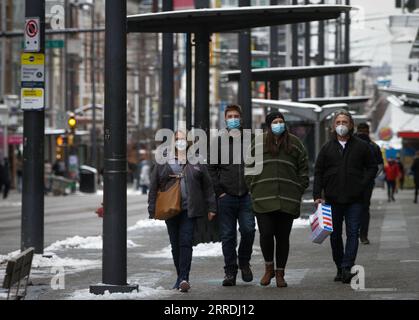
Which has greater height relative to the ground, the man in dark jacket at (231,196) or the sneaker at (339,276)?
the man in dark jacket at (231,196)

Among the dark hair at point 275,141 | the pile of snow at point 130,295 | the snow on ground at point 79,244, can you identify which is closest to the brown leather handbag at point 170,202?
the pile of snow at point 130,295

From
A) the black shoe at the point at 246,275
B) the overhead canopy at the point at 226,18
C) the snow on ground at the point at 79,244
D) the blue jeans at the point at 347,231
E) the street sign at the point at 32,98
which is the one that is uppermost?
the overhead canopy at the point at 226,18

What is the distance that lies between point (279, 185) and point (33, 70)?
532 centimetres

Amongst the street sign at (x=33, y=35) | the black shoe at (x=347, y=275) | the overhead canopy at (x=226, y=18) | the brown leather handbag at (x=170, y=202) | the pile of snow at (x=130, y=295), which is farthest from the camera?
the overhead canopy at (x=226, y=18)

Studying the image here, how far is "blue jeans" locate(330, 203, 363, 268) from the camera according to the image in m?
14.5

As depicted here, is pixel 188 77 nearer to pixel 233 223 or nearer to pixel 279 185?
pixel 233 223

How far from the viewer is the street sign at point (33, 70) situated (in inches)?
713

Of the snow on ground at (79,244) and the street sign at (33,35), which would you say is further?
the snow on ground at (79,244)

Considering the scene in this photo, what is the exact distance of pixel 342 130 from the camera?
48.2ft

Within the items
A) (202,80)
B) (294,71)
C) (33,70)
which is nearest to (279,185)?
(33,70)

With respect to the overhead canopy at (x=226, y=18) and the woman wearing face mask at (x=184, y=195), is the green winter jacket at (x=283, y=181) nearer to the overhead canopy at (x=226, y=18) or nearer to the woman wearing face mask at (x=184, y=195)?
the woman wearing face mask at (x=184, y=195)

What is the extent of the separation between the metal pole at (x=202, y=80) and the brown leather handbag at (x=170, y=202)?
629 cm
